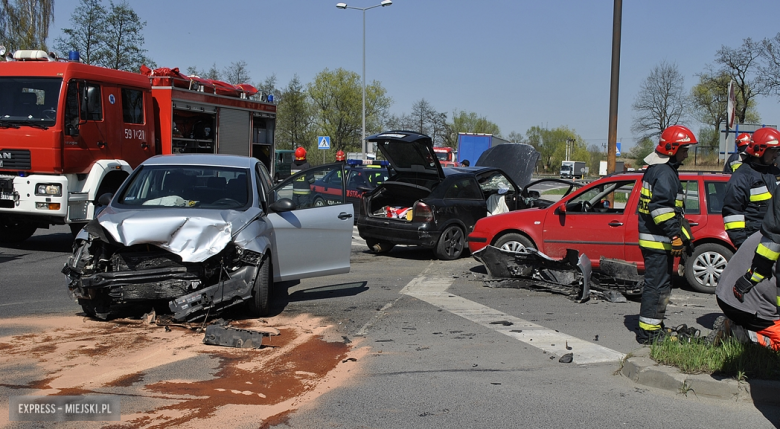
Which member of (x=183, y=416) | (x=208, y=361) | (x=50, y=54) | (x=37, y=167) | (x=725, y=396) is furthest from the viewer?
(x=50, y=54)

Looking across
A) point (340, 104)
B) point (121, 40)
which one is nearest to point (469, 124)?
point (340, 104)

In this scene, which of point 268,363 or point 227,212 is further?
point 227,212

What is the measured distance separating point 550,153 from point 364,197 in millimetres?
85936

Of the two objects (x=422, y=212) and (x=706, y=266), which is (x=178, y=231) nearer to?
(x=422, y=212)

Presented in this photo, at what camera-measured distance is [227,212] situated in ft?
21.4

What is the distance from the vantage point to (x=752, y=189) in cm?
597

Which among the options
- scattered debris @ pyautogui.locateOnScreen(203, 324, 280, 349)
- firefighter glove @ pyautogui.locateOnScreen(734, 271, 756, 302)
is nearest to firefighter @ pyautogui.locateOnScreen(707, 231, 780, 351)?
firefighter glove @ pyautogui.locateOnScreen(734, 271, 756, 302)

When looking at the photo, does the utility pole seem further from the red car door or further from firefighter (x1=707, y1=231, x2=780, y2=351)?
firefighter (x1=707, y1=231, x2=780, y2=351)

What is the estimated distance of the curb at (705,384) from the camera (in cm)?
453

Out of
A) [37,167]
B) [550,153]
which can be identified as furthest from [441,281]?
[550,153]

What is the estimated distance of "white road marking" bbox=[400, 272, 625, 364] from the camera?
571cm

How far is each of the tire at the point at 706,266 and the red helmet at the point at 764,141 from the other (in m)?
2.62

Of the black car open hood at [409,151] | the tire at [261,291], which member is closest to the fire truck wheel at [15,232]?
the black car open hood at [409,151]

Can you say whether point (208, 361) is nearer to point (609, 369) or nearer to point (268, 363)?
point (268, 363)
